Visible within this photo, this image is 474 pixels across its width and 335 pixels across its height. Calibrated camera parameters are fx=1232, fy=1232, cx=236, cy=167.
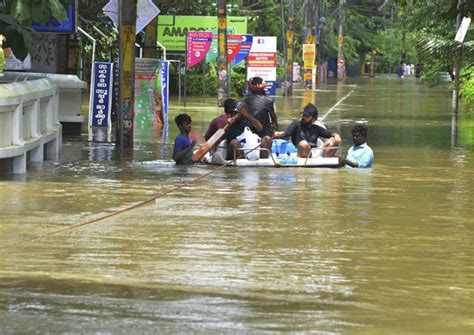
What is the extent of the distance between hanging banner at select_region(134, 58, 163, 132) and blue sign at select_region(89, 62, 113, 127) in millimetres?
815

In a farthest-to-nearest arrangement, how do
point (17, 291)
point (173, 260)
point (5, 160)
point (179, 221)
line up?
point (5, 160) → point (179, 221) → point (173, 260) → point (17, 291)

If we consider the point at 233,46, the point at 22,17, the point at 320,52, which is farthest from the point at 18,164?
the point at 320,52

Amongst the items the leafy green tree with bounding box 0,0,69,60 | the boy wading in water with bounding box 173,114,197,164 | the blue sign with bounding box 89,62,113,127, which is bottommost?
the boy wading in water with bounding box 173,114,197,164

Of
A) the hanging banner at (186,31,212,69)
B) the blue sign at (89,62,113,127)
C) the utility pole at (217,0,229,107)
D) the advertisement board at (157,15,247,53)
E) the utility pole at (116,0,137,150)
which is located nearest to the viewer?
the utility pole at (116,0,137,150)

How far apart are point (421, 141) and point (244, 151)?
8278mm

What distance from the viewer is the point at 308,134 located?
61.8ft

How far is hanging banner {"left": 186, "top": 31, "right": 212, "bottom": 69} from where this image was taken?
143 ft

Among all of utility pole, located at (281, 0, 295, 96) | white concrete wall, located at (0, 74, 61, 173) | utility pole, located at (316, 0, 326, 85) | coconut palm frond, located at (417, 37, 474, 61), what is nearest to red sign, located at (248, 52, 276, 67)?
utility pole, located at (281, 0, 295, 96)

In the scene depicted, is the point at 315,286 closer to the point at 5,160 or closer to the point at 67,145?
the point at 5,160

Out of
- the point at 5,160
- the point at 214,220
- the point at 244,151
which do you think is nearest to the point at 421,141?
the point at 244,151

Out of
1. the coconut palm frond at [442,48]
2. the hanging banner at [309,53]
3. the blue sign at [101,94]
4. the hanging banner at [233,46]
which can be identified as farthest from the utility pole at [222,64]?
the hanging banner at [309,53]

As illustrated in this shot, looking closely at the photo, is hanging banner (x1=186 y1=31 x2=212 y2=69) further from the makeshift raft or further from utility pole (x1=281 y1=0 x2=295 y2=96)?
the makeshift raft

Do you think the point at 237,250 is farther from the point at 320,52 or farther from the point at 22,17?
the point at 320,52

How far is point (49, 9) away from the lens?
1527 centimetres
